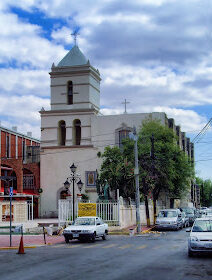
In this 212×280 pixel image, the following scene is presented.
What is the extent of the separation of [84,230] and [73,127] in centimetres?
3041

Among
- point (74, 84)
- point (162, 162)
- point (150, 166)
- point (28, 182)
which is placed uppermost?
point (74, 84)

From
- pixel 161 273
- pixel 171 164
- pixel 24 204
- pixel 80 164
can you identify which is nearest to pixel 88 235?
pixel 161 273

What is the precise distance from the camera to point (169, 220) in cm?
3688

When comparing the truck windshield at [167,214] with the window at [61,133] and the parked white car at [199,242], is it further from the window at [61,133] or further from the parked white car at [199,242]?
the window at [61,133]

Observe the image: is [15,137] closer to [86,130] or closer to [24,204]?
[86,130]

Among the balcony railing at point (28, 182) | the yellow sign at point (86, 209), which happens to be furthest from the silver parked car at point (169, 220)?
the balcony railing at point (28, 182)

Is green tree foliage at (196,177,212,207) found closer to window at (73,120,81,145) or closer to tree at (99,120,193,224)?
window at (73,120,81,145)

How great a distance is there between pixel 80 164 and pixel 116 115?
23.0 feet

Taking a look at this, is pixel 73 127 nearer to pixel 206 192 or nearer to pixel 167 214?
pixel 167 214

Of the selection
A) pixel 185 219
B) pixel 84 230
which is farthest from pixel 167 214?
pixel 84 230

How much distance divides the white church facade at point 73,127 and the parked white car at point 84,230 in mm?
26564

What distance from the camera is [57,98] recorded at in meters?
56.3

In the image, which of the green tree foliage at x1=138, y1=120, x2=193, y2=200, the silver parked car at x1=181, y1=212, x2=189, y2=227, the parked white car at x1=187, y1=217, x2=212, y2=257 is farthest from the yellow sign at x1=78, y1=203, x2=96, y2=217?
the parked white car at x1=187, y1=217, x2=212, y2=257

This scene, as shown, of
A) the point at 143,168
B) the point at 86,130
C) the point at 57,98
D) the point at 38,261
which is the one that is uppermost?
the point at 57,98
